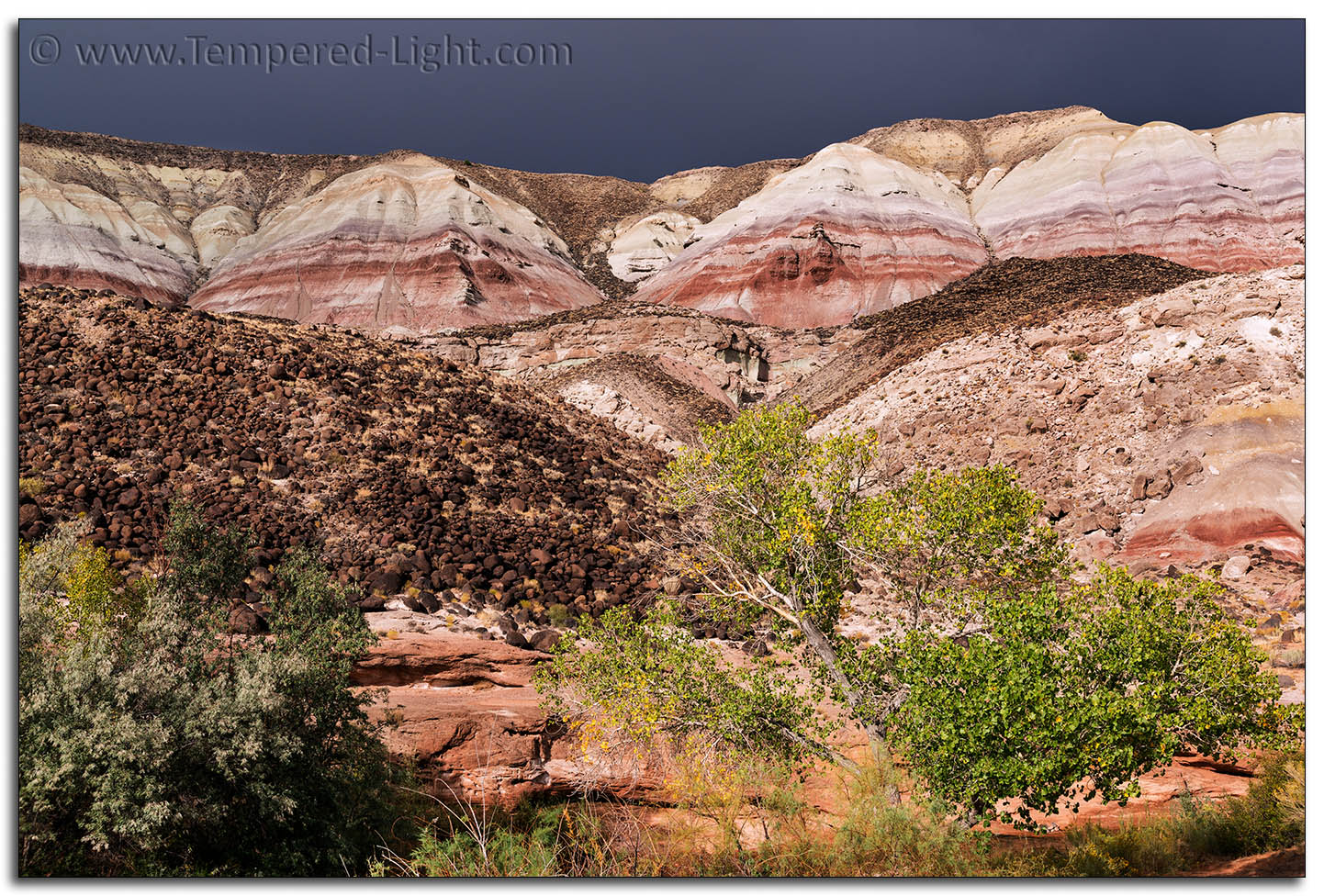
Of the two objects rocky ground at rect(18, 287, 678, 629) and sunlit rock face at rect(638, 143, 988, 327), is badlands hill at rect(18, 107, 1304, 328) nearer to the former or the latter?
sunlit rock face at rect(638, 143, 988, 327)

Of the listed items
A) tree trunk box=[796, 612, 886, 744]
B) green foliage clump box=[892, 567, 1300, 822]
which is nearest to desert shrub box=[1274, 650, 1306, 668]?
green foliage clump box=[892, 567, 1300, 822]

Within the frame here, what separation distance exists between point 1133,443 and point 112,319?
1047 inches

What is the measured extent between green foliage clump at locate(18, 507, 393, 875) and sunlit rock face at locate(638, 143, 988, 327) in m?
44.8

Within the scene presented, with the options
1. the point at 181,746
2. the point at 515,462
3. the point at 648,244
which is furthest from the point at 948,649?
the point at 648,244

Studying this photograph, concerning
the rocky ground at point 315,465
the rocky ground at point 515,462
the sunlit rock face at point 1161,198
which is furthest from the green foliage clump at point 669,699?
the sunlit rock face at point 1161,198

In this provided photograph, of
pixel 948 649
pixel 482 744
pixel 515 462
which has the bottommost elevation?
pixel 482 744

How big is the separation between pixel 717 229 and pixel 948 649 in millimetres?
54108

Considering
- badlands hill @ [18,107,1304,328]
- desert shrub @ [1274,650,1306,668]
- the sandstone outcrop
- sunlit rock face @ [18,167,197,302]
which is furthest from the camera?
badlands hill @ [18,107,1304,328]

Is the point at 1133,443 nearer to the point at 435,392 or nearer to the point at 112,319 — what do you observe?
the point at 435,392

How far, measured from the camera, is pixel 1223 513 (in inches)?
603

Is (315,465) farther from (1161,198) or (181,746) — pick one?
(1161,198)

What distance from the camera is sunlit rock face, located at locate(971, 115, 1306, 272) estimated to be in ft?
156

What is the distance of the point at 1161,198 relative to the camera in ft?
169

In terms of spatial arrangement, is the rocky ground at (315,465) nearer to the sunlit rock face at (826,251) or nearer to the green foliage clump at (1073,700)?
the green foliage clump at (1073,700)
